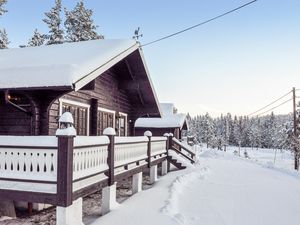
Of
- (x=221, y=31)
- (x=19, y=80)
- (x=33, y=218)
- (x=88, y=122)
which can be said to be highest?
(x=221, y=31)

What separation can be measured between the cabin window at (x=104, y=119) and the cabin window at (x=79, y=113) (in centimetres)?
103

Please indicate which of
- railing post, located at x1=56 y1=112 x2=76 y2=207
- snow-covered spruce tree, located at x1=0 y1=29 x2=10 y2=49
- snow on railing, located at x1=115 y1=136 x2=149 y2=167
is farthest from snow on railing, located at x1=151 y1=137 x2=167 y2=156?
snow-covered spruce tree, located at x1=0 y1=29 x2=10 y2=49

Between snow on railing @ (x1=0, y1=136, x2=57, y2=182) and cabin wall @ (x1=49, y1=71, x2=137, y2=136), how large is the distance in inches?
137

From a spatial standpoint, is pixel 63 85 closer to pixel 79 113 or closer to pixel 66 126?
pixel 66 126

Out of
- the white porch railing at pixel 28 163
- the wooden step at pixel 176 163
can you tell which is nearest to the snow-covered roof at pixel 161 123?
the wooden step at pixel 176 163

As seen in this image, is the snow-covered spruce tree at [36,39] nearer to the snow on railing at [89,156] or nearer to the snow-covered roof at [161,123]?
the snow-covered roof at [161,123]

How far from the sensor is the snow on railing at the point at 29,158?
18.8 feet

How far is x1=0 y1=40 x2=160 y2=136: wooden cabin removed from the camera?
8.10m

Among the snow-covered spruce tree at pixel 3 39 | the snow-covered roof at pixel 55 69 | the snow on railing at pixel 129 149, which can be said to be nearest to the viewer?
the snow-covered roof at pixel 55 69

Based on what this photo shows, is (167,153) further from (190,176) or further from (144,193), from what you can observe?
(144,193)

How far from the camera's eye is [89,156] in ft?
21.8

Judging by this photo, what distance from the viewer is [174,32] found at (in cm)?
1531

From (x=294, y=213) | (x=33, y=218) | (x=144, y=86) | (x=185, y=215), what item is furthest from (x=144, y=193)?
(x=144, y=86)

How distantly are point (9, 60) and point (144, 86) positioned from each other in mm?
7042
